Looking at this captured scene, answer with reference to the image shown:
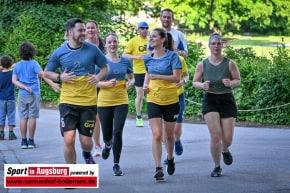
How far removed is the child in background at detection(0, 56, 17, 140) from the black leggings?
410 cm

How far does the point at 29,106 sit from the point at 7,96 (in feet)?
4.07

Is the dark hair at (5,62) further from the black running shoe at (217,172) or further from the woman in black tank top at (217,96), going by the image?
the black running shoe at (217,172)

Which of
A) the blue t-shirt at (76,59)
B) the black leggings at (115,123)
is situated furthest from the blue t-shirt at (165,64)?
the blue t-shirt at (76,59)

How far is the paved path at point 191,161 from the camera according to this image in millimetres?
9461

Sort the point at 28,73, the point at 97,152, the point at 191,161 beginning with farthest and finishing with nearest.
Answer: the point at 28,73 < the point at 97,152 < the point at 191,161

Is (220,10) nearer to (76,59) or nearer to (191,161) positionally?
(191,161)

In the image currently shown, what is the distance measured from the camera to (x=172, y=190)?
9.29m

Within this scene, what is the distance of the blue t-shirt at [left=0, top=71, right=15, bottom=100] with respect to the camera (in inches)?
568

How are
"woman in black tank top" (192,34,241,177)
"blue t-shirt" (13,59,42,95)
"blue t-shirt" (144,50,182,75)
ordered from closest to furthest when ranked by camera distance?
"blue t-shirt" (144,50,182,75) → "woman in black tank top" (192,34,241,177) → "blue t-shirt" (13,59,42,95)

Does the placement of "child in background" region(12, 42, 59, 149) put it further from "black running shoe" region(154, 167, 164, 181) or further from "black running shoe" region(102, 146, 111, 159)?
"black running shoe" region(154, 167, 164, 181)

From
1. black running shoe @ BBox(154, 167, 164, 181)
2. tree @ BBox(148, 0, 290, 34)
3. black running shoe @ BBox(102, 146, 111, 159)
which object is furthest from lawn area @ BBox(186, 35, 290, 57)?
black running shoe @ BBox(154, 167, 164, 181)

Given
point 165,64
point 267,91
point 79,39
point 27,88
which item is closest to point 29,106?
point 27,88

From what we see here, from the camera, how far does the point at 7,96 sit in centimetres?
1458

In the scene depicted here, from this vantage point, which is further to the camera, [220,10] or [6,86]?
[220,10]
